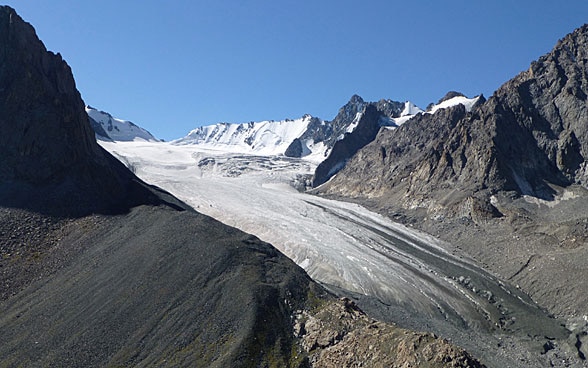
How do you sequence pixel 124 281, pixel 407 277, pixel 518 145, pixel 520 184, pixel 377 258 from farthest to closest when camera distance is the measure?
1. pixel 518 145
2. pixel 520 184
3. pixel 377 258
4. pixel 407 277
5. pixel 124 281

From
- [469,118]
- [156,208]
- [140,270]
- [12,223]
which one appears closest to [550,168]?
[469,118]

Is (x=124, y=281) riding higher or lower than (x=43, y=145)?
lower

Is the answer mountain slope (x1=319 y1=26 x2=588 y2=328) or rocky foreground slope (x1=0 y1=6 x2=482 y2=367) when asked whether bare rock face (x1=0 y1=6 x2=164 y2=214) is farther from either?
mountain slope (x1=319 y1=26 x2=588 y2=328)

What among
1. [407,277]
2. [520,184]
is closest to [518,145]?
[520,184]

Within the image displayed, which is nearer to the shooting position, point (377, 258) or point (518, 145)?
point (377, 258)

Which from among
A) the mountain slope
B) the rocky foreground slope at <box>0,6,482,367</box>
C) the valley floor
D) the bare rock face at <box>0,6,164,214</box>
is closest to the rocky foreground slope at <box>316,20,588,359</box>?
the mountain slope

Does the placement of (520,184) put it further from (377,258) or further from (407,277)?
(407,277)

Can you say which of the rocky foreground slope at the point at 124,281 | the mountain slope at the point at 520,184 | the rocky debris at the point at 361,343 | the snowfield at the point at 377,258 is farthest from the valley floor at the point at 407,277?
the rocky foreground slope at the point at 124,281
